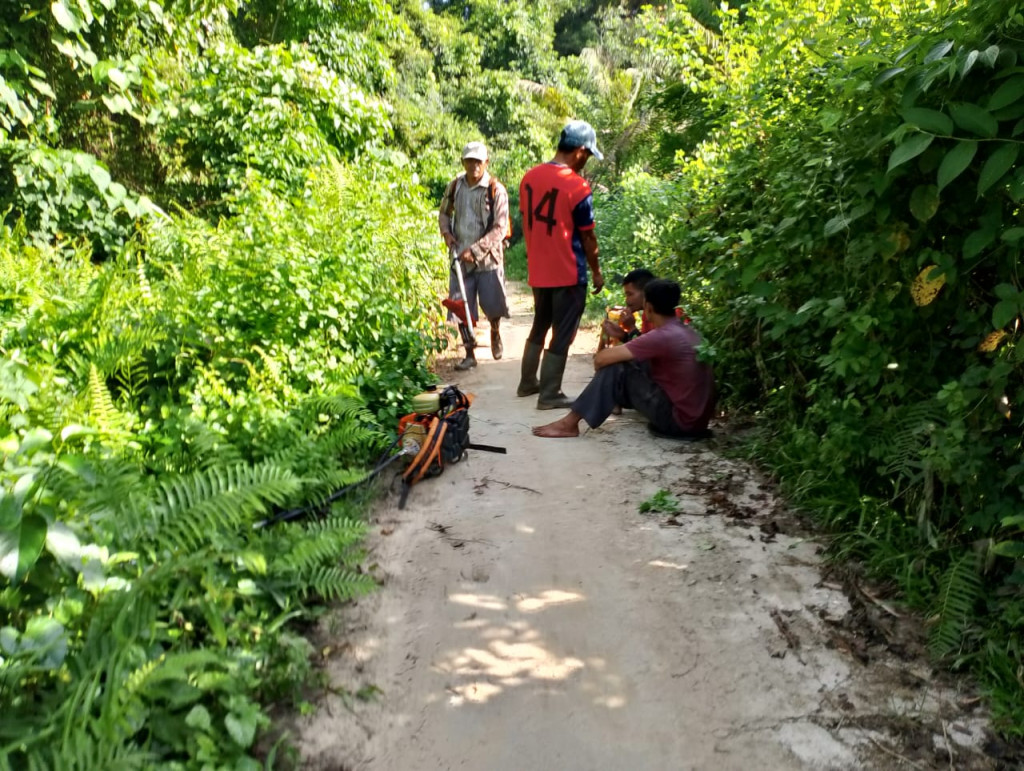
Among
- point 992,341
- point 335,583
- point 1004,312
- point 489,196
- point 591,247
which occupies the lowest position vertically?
point 335,583

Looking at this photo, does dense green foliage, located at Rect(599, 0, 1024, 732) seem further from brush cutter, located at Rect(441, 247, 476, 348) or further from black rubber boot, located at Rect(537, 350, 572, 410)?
brush cutter, located at Rect(441, 247, 476, 348)

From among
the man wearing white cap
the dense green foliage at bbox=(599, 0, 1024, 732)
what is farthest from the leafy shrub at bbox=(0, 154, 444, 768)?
the dense green foliage at bbox=(599, 0, 1024, 732)

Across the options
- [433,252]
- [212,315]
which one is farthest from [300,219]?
[433,252]

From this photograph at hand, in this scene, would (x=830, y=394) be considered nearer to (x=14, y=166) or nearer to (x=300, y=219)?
(x=300, y=219)

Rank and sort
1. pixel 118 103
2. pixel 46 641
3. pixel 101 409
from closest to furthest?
pixel 46 641
pixel 101 409
pixel 118 103

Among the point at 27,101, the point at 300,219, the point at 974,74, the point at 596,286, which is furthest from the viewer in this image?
the point at 27,101

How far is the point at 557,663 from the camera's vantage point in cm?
273

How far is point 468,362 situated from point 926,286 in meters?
4.61

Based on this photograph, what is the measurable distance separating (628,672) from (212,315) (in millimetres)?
3063

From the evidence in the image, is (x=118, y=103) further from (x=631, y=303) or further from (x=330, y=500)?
(x=631, y=303)

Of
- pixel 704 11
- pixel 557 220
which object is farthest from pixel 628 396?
pixel 704 11

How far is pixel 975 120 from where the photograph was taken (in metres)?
2.40

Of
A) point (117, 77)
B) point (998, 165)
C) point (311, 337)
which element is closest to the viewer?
point (998, 165)

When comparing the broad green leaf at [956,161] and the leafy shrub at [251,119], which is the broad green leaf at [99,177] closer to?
the leafy shrub at [251,119]
